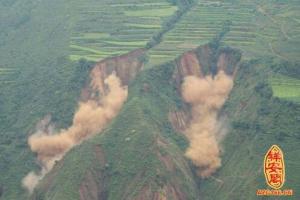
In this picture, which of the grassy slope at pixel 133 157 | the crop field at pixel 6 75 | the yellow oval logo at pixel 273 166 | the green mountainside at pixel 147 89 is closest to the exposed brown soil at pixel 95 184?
the green mountainside at pixel 147 89

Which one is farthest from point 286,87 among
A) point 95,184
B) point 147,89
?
point 95,184

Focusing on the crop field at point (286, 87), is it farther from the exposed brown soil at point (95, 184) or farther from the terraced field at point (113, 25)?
the terraced field at point (113, 25)

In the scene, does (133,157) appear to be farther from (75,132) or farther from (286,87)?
(286,87)

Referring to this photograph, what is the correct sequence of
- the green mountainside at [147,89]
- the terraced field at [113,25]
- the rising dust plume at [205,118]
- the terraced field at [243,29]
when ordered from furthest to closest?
1. the terraced field at [113,25]
2. the terraced field at [243,29]
3. the rising dust plume at [205,118]
4. the green mountainside at [147,89]

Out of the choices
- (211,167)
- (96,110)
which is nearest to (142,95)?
(96,110)

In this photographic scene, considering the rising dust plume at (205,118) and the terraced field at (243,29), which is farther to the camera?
the terraced field at (243,29)

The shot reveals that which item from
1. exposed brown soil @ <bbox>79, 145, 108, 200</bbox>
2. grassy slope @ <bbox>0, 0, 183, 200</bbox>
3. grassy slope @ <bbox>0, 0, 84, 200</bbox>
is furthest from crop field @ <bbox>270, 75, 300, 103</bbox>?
grassy slope @ <bbox>0, 0, 84, 200</bbox>

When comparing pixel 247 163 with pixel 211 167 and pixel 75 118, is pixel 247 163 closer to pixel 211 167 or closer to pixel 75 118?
pixel 211 167
